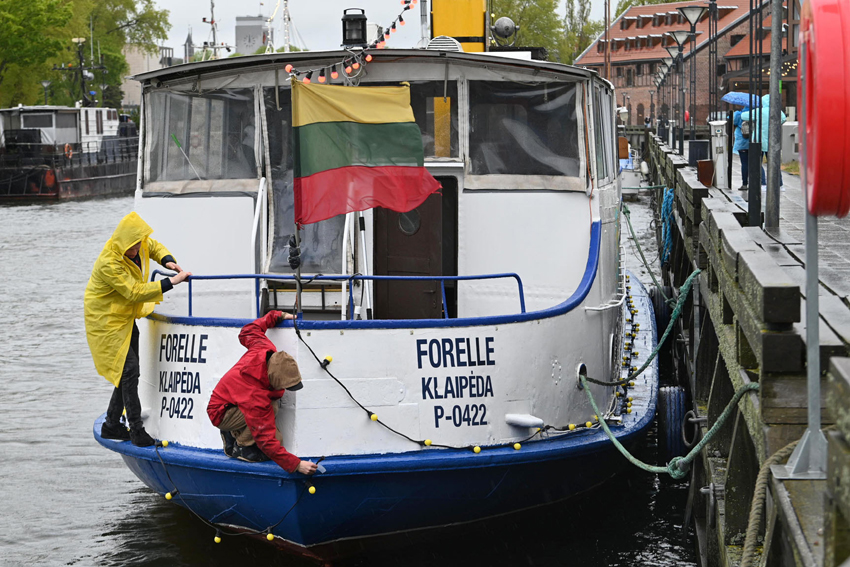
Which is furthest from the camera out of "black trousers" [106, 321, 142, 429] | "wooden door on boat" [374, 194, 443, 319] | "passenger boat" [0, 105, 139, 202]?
"passenger boat" [0, 105, 139, 202]

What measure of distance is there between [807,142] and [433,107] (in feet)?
14.6

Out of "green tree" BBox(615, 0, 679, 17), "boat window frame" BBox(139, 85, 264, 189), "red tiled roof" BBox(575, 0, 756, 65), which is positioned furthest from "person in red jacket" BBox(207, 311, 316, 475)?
"green tree" BBox(615, 0, 679, 17)

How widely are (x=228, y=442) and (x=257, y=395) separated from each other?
0.53 m

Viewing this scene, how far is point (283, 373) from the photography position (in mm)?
6645

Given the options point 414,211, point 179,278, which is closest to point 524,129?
point 414,211

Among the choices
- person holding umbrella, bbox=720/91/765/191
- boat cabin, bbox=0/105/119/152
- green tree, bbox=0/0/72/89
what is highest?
green tree, bbox=0/0/72/89

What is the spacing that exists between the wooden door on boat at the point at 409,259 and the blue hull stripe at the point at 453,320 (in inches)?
45.7

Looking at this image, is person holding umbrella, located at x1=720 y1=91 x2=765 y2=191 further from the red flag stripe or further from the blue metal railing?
the red flag stripe

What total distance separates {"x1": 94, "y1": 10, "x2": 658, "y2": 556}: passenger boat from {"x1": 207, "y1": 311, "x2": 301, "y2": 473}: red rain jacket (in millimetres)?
151

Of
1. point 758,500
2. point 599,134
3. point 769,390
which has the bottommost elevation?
point 758,500

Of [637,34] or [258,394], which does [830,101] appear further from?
[637,34]

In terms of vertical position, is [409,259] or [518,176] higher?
[518,176]

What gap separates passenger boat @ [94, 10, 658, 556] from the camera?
6965mm

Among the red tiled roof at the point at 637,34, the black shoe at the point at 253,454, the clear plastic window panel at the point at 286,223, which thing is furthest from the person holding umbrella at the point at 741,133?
the red tiled roof at the point at 637,34
